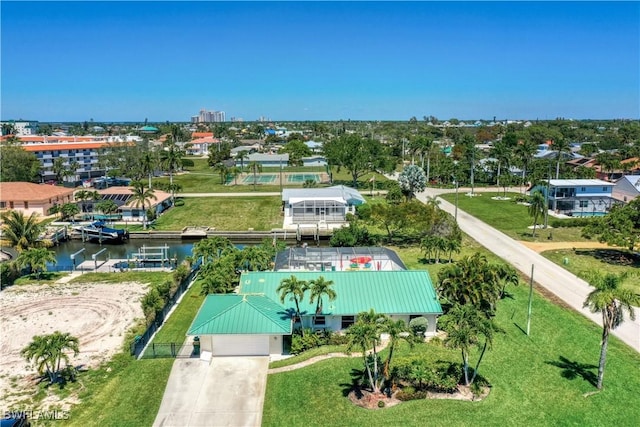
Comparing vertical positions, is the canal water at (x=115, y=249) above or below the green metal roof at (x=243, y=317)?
below

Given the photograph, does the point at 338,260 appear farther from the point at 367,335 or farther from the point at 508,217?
the point at 508,217

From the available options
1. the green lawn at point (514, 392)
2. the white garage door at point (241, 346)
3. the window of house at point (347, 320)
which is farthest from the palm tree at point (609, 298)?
the white garage door at point (241, 346)

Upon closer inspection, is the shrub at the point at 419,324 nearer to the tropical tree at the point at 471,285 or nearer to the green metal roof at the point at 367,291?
the green metal roof at the point at 367,291

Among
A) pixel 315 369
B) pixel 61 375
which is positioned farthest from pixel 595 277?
pixel 61 375

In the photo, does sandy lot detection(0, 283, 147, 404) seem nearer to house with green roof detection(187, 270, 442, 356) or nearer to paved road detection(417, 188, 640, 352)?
house with green roof detection(187, 270, 442, 356)

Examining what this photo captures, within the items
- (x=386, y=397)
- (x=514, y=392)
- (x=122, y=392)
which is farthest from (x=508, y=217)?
(x=122, y=392)

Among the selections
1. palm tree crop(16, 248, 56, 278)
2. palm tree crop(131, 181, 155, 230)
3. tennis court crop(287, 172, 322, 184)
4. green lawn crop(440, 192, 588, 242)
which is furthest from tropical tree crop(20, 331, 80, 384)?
tennis court crop(287, 172, 322, 184)
